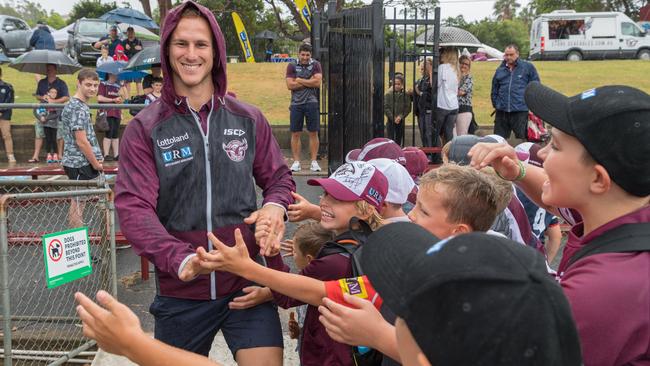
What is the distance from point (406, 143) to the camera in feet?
44.0

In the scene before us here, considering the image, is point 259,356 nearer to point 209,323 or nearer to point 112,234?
point 209,323

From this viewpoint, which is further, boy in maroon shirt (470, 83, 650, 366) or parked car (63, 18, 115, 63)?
parked car (63, 18, 115, 63)

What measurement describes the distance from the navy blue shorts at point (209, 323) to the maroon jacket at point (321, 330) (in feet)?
0.48

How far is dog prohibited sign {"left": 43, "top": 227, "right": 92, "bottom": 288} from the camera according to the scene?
4660 millimetres

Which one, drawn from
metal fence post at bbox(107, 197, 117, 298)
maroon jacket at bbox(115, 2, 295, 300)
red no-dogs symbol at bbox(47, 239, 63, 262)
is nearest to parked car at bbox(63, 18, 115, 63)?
metal fence post at bbox(107, 197, 117, 298)

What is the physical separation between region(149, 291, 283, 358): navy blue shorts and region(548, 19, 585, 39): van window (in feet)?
108

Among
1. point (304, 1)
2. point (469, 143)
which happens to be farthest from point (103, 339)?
point (304, 1)

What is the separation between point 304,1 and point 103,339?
610 inches

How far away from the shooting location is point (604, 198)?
204 centimetres

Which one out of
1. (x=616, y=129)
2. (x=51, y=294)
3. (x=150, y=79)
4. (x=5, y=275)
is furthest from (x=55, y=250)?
(x=150, y=79)

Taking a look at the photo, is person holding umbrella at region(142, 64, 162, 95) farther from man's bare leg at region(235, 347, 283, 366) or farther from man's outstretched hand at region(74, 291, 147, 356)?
man's outstretched hand at region(74, 291, 147, 356)

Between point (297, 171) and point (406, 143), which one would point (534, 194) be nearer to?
point (297, 171)

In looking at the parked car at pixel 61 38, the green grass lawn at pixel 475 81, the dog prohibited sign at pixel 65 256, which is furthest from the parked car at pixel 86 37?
the dog prohibited sign at pixel 65 256

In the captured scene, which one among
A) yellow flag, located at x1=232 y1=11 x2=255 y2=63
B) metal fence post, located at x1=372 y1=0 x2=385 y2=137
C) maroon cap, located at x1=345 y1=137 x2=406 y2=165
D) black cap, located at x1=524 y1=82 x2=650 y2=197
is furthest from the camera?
yellow flag, located at x1=232 y1=11 x2=255 y2=63
